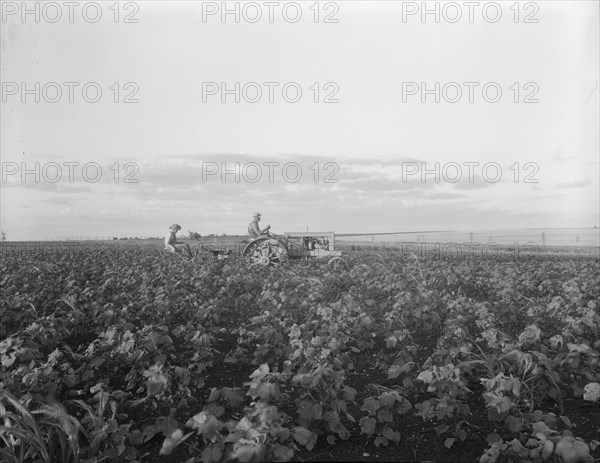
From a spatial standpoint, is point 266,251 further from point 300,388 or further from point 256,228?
point 300,388

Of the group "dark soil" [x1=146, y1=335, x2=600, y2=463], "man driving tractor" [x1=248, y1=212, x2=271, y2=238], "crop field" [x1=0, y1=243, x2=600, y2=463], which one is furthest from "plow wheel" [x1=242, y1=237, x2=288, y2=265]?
"dark soil" [x1=146, y1=335, x2=600, y2=463]

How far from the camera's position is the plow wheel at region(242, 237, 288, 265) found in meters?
11.2

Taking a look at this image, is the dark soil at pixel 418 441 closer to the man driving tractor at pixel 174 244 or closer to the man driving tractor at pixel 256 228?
the man driving tractor at pixel 256 228

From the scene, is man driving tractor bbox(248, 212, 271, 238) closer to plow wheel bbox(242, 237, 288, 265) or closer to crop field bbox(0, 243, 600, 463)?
plow wheel bbox(242, 237, 288, 265)

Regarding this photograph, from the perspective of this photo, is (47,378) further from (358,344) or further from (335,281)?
(335,281)

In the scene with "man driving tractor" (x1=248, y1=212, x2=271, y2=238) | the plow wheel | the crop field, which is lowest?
the crop field

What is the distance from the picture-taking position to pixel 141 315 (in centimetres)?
577

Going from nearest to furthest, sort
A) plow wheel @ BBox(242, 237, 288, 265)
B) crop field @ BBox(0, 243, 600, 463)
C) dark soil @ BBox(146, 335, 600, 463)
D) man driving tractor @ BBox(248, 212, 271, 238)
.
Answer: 1. crop field @ BBox(0, 243, 600, 463)
2. dark soil @ BBox(146, 335, 600, 463)
3. plow wheel @ BBox(242, 237, 288, 265)
4. man driving tractor @ BBox(248, 212, 271, 238)

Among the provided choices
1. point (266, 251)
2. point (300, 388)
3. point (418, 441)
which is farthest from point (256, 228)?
point (418, 441)

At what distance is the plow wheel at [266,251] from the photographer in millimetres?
11242

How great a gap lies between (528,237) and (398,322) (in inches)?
1021

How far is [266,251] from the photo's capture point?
1144 centimetres

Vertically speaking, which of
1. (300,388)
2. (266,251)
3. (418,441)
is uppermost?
(266,251)

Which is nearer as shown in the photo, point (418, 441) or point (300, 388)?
point (418, 441)
